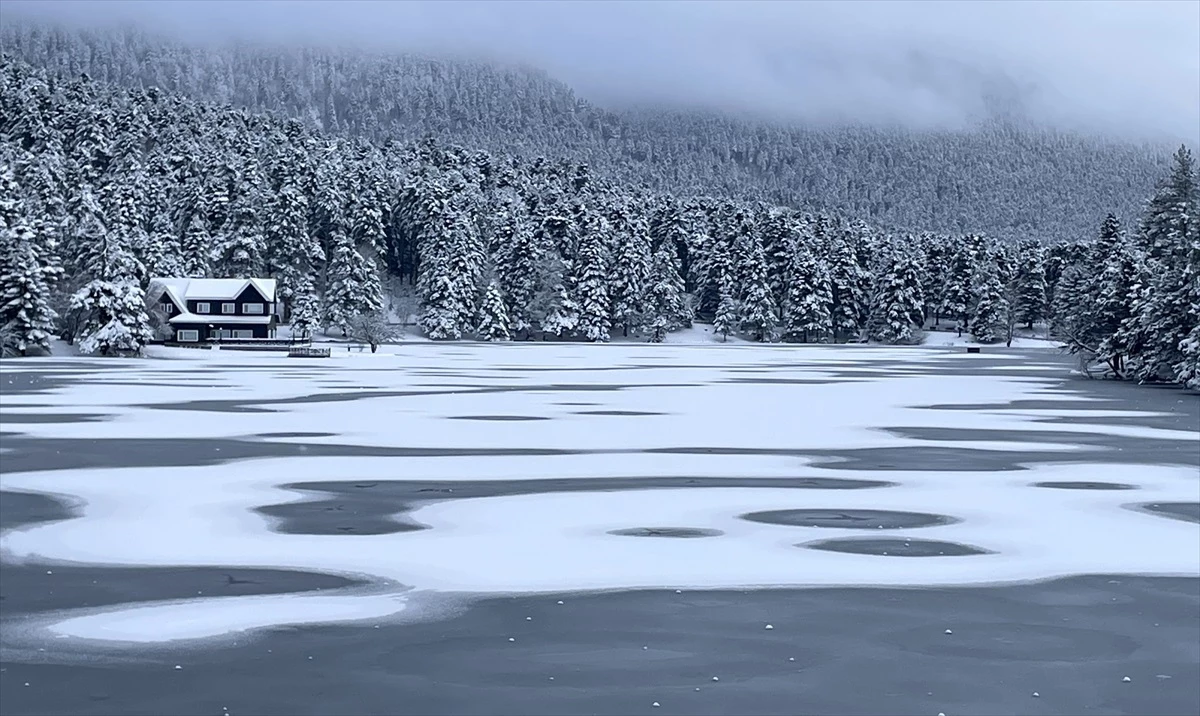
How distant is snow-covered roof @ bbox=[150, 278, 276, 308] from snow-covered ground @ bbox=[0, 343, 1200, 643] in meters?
66.5

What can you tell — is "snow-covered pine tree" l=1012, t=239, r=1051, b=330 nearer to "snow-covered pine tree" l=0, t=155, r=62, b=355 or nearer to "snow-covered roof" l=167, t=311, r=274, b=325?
"snow-covered roof" l=167, t=311, r=274, b=325

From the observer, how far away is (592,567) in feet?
53.3

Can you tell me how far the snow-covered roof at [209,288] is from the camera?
113 metres

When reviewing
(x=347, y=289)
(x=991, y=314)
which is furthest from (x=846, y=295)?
(x=347, y=289)

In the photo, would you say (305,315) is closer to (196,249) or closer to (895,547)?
(196,249)

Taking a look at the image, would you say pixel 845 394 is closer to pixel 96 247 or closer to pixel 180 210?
pixel 96 247

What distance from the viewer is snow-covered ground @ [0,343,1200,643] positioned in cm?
1571

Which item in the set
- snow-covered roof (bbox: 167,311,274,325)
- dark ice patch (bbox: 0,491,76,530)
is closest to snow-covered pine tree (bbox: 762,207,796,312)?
snow-covered roof (bbox: 167,311,274,325)

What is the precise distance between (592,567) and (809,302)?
12808cm

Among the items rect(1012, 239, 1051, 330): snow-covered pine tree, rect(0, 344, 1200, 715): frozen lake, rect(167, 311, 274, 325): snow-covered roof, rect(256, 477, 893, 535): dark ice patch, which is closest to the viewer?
rect(0, 344, 1200, 715): frozen lake

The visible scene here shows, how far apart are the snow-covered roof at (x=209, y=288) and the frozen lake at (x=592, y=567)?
264ft

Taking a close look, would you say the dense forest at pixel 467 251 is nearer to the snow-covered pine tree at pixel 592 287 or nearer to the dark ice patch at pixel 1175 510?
the snow-covered pine tree at pixel 592 287

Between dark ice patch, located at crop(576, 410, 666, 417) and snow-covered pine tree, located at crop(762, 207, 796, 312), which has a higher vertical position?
snow-covered pine tree, located at crop(762, 207, 796, 312)

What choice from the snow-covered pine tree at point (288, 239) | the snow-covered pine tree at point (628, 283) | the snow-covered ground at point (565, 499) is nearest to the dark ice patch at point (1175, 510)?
the snow-covered ground at point (565, 499)
